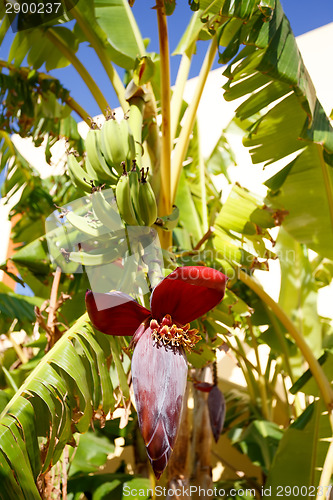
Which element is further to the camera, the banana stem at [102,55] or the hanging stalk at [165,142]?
the banana stem at [102,55]

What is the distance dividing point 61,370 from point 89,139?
49 cm

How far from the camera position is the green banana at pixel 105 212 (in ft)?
2.73

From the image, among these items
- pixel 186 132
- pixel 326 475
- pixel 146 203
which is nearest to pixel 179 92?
pixel 186 132

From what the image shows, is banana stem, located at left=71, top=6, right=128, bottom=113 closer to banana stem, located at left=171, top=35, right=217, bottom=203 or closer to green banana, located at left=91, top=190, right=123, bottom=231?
banana stem, located at left=171, top=35, right=217, bottom=203

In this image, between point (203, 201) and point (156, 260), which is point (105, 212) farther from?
point (203, 201)

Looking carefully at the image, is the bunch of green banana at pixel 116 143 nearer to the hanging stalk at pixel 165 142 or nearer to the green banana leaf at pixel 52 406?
the hanging stalk at pixel 165 142

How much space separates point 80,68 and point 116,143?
24.9 inches

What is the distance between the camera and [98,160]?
0.93 metres

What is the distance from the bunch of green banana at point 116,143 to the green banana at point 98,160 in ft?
0.05

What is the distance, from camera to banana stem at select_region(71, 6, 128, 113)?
1315 mm

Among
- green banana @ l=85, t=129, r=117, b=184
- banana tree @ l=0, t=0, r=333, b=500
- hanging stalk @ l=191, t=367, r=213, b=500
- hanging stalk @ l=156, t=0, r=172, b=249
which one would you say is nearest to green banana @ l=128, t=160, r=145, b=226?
banana tree @ l=0, t=0, r=333, b=500

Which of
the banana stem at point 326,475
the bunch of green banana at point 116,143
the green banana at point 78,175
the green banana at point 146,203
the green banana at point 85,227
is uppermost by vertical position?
the bunch of green banana at point 116,143

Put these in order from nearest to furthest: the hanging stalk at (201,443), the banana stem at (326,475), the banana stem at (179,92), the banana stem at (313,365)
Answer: the banana stem at (326,475), the banana stem at (313,365), the banana stem at (179,92), the hanging stalk at (201,443)

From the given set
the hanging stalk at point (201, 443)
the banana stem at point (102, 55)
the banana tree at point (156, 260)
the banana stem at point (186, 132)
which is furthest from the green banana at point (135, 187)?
the hanging stalk at point (201, 443)
